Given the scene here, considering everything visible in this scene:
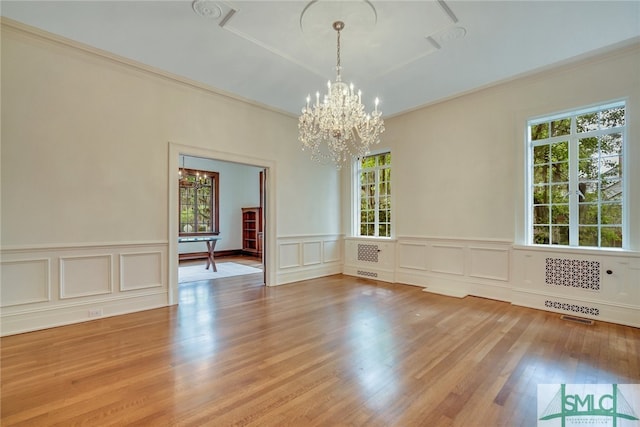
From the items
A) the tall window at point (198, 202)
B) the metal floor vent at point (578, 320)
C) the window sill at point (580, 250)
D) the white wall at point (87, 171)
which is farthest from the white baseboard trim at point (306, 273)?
the tall window at point (198, 202)

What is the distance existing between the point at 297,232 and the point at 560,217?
4296 millimetres

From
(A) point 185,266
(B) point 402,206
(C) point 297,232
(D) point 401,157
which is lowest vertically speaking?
(A) point 185,266

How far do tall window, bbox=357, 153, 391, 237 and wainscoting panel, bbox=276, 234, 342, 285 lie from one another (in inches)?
31.1

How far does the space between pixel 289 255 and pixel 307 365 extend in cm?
330

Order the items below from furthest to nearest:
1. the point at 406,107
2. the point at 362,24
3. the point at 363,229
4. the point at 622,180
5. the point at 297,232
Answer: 1. the point at 363,229
2. the point at 297,232
3. the point at 406,107
4. the point at 622,180
5. the point at 362,24

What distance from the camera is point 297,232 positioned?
230 inches

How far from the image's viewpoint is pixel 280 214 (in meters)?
5.57

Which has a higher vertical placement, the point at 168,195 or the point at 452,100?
the point at 452,100

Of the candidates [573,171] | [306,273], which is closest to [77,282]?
[306,273]

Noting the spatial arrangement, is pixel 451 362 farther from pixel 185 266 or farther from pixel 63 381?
pixel 185 266

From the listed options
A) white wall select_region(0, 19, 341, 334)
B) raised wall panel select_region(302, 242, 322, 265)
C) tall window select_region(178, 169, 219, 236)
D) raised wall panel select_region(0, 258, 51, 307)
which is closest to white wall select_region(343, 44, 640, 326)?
raised wall panel select_region(302, 242, 322, 265)

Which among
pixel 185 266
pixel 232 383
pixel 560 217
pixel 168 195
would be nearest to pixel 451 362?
pixel 232 383

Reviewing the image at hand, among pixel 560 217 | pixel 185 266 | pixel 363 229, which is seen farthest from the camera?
pixel 185 266

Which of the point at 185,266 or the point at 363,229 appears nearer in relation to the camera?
the point at 363,229
